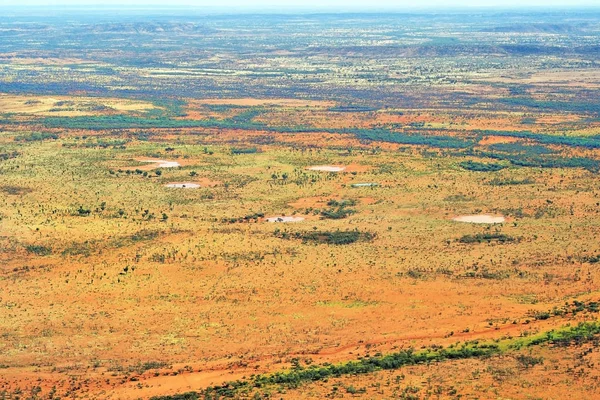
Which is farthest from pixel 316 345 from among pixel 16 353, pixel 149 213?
pixel 149 213

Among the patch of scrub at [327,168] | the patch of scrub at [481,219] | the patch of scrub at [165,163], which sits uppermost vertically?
the patch of scrub at [165,163]

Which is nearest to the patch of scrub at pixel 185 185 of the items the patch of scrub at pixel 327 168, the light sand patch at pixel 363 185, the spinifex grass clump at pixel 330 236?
the patch of scrub at pixel 327 168

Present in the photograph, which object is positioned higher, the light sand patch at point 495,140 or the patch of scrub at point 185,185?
the light sand patch at point 495,140

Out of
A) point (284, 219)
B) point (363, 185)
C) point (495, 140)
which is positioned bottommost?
point (284, 219)

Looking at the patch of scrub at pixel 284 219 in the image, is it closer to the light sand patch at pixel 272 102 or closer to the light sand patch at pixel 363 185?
the light sand patch at pixel 363 185

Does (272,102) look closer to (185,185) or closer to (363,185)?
(185,185)

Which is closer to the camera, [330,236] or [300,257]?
[300,257]

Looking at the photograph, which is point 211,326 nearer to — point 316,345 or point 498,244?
point 316,345

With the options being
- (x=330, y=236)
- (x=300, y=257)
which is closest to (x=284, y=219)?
(x=330, y=236)
